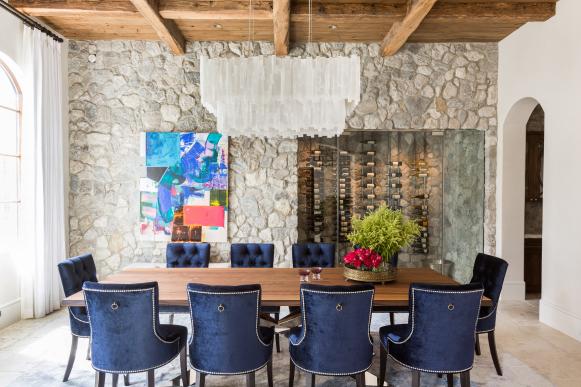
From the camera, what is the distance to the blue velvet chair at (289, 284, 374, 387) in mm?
2438

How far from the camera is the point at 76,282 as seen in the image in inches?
128

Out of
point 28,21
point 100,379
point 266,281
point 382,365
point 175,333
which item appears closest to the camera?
point 100,379

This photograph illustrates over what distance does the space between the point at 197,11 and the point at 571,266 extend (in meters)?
4.55

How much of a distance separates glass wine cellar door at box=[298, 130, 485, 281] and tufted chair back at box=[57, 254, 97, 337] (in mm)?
2892

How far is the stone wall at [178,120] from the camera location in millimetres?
5430

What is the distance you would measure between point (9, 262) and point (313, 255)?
3.21 metres

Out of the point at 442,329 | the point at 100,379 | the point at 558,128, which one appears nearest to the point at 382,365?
the point at 442,329

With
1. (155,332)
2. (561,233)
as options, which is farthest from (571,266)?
(155,332)

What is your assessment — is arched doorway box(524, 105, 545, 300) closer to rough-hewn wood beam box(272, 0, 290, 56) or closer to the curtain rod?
rough-hewn wood beam box(272, 0, 290, 56)

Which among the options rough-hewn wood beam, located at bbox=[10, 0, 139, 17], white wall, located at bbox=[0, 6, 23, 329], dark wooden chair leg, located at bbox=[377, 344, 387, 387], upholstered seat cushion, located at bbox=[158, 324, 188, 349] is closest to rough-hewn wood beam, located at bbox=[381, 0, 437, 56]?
rough-hewn wood beam, located at bbox=[10, 0, 139, 17]

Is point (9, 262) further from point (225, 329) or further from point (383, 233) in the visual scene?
point (383, 233)

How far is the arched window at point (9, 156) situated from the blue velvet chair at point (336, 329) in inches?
141

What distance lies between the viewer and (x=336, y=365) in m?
2.51

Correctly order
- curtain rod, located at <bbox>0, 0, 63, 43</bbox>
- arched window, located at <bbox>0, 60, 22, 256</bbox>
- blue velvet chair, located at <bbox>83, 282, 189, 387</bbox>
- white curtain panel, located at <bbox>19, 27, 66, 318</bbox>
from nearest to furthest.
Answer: blue velvet chair, located at <bbox>83, 282, 189, 387</bbox> → curtain rod, located at <bbox>0, 0, 63, 43</bbox> → arched window, located at <bbox>0, 60, 22, 256</bbox> → white curtain panel, located at <bbox>19, 27, 66, 318</bbox>
